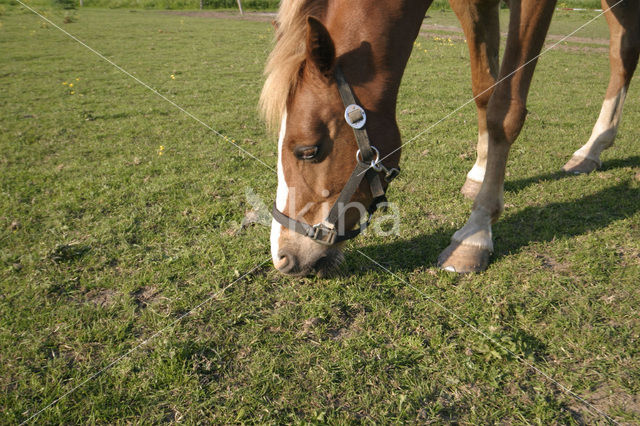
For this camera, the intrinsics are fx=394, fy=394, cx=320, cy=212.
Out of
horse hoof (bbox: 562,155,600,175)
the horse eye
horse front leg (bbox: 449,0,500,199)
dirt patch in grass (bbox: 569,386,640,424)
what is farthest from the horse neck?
horse hoof (bbox: 562,155,600,175)

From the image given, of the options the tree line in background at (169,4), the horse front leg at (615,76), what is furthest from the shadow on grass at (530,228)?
the tree line in background at (169,4)

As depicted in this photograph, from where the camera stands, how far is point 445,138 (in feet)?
17.4

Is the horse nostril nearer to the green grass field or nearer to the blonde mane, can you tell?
the green grass field

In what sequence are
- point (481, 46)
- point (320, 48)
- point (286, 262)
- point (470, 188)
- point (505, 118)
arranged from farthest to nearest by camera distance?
1. point (470, 188)
2. point (481, 46)
3. point (505, 118)
4. point (286, 262)
5. point (320, 48)

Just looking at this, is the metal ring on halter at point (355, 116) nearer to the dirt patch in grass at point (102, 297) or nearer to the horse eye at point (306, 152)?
the horse eye at point (306, 152)

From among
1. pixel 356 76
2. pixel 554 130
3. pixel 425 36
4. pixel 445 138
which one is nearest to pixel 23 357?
pixel 356 76

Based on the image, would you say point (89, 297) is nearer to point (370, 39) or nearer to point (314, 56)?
point (314, 56)

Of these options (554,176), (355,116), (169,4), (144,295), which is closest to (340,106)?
(355,116)

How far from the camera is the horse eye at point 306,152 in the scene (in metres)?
2.10

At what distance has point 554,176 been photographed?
4.06m

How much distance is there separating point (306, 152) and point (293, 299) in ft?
3.07

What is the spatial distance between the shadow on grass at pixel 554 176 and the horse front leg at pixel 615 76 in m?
0.13

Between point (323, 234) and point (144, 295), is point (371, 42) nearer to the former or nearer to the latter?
point (323, 234)

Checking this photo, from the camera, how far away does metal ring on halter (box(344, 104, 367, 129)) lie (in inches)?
81.9
